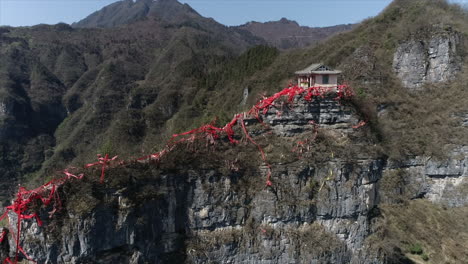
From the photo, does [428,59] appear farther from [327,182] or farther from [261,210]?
[261,210]

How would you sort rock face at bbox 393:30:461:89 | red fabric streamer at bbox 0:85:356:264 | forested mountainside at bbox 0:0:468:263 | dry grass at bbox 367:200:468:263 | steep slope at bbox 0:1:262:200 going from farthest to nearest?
1. steep slope at bbox 0:1:262:200
2. rock face at bbox 393:30:461:89
3. dry grass at bbox 367:200:468:263
4. forested mountainside at bbox 0:0:468:263
5. red fabric streamer at bbox 0:85:356:264

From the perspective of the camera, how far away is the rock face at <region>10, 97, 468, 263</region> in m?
20.8

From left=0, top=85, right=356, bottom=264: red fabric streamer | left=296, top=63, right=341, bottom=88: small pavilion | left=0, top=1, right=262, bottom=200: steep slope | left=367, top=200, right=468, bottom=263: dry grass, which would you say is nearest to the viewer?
left=0, top=85, right=356, bottom=264: red fabric streamer

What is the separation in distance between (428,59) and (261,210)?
29.8 meters

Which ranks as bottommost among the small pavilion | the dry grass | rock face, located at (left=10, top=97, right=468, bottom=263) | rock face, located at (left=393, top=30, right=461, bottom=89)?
the dry grass

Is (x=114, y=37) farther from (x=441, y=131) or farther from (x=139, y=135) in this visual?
(x=441, y=131)

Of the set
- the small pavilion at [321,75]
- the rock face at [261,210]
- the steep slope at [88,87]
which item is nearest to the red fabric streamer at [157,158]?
the rock face at [261,210]

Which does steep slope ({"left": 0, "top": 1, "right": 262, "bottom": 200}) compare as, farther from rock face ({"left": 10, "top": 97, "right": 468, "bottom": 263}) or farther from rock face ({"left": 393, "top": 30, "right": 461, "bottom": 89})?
rock face ({"left": 393, "top": 30, "right": 461, "bottom": 89})

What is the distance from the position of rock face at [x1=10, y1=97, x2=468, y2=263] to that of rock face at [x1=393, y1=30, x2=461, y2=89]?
18.3m

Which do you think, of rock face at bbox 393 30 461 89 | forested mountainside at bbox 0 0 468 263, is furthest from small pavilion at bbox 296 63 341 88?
rock face at bbox 393 30 461 89

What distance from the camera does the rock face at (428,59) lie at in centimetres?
3528

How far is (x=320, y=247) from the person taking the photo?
2283 cm

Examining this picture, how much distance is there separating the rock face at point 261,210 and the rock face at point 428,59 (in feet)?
60.0

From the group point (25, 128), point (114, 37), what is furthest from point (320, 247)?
point (114, 37)
